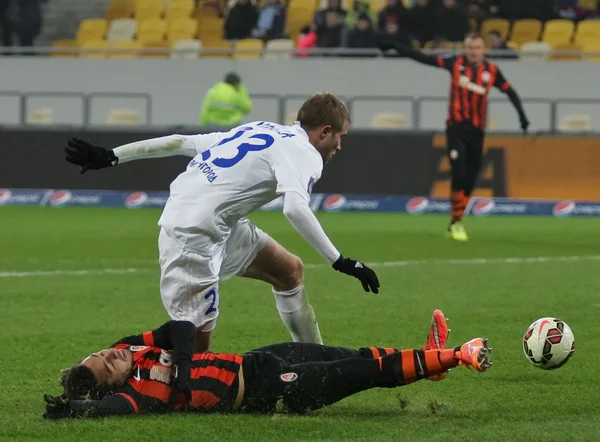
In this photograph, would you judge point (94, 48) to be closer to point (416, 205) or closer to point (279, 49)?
point (279, 49)

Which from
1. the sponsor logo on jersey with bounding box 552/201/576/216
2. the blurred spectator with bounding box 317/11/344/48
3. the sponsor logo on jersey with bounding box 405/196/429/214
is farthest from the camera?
the blurred spectator with bounding box 317/11/344/48

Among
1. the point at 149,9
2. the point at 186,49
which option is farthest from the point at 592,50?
the point at 149,9

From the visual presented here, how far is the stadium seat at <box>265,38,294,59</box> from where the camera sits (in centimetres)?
2414

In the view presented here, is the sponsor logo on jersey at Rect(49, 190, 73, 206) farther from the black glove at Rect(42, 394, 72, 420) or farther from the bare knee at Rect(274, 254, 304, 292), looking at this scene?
the black glove at Rect(42, 394, 72, 420)

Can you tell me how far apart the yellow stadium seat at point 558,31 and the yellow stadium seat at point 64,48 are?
8792 mm

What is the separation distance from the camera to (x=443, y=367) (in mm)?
6133

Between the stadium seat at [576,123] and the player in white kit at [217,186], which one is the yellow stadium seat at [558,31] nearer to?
the stadium seat at [576,123]

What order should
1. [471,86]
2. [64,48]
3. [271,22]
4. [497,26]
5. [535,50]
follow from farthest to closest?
1. [271,22]
2. [64,48]
3. [497,26]
4. [535,50]
5. [471,86]

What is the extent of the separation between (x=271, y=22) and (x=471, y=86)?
9453 mm

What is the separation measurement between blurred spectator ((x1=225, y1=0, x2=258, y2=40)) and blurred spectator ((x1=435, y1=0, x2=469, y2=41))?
3791mm

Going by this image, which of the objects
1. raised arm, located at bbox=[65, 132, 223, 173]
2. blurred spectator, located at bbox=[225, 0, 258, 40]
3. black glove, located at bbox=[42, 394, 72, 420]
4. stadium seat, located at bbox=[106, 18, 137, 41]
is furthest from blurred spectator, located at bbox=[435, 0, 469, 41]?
black glove, located at bbox=[42, 394, 72, 420]

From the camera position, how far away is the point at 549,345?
6.84 m

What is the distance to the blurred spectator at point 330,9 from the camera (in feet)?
78.8

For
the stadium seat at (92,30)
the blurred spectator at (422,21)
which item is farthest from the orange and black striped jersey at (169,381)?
the stadium seat at (92,30)
